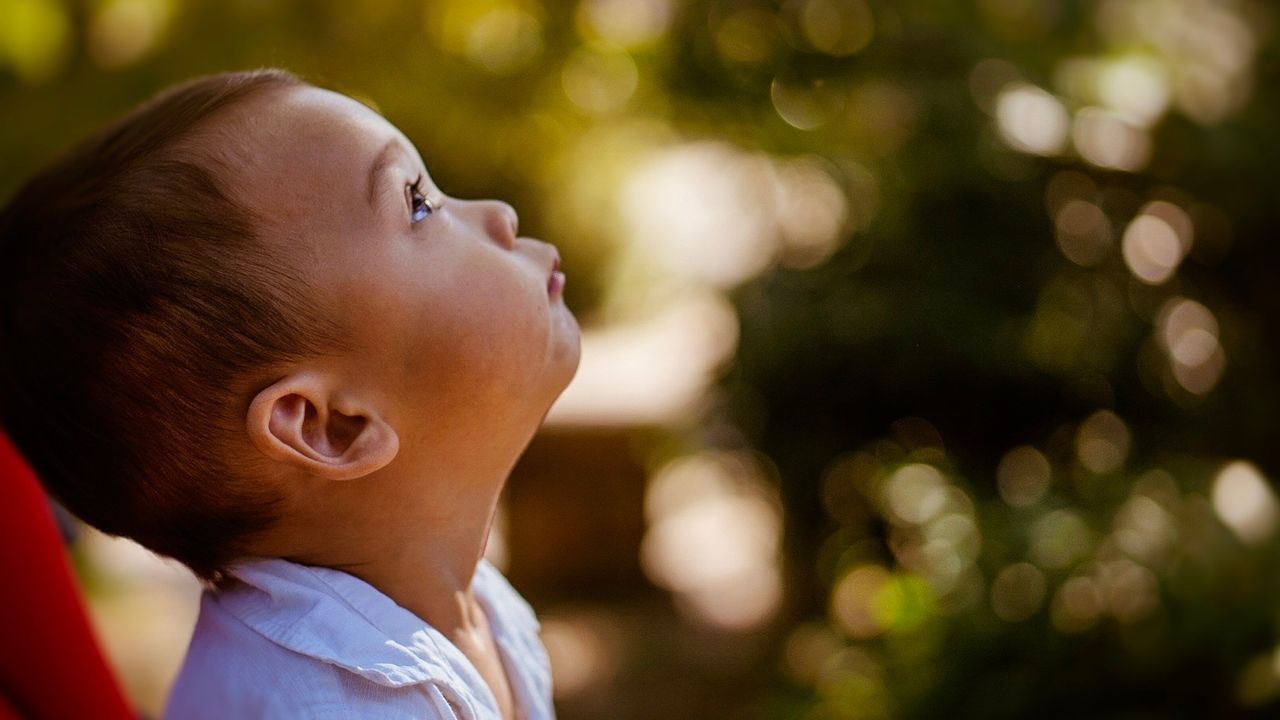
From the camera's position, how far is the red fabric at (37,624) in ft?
3.49

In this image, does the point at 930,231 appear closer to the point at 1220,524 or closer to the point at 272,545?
the point at 1220,524

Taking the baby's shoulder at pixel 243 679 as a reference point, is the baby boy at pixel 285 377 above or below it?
above

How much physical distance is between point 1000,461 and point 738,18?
117 cm

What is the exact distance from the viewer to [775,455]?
2752 mm

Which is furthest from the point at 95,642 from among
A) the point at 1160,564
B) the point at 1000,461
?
the point at 1000,461

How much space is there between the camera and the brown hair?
829 millimetres

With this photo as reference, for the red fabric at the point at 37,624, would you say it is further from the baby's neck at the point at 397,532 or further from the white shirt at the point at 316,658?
the baby's neck at the point at 397,532

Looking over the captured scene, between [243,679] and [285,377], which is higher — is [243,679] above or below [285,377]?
below

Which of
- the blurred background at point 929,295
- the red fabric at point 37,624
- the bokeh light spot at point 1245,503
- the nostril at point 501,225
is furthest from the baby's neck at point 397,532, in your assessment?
the bokeh light spot at point 1245,503

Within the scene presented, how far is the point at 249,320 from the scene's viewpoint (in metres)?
0.83

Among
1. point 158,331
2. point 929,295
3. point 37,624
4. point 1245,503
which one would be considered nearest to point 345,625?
point 158,331

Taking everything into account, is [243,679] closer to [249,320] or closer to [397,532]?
[397,532]

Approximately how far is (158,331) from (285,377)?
93 mm

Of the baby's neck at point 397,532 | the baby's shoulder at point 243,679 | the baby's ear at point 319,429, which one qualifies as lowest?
the baby's shoulder at point 243,679
